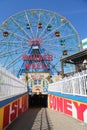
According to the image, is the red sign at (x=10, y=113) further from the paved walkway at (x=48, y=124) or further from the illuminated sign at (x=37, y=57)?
the illuminated sign at (x=37, y=57)

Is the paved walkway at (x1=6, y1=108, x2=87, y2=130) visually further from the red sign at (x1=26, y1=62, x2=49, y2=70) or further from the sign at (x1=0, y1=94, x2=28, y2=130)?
the red sign at (x1=26, y1=62, x2=49, y2=70)

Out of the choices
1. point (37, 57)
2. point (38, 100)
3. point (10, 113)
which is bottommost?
point (38, 100)

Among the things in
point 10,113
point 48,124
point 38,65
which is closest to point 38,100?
point 38,65

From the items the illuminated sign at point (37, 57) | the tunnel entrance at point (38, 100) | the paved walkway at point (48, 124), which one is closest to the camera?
the paved walkway at point (48, 124)

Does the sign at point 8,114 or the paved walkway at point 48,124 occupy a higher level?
the sign at point 8,114

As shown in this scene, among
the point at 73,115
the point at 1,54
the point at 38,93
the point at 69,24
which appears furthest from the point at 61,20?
the point at 73,115

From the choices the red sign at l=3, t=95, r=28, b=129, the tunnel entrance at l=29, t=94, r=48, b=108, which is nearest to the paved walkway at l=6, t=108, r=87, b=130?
the red sign at l=3, t=95, r=28, b=129

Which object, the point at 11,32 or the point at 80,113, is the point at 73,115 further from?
the point at 11,32

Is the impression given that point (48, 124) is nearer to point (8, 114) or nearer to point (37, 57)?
point (8, 114)

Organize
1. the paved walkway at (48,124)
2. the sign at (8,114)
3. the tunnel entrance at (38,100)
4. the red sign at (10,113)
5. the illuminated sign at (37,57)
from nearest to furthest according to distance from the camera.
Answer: the sign at (8,114), the paved walkway at (48,124), the red sign at (10,113), the tunnel entrance at (38,100), the illuminated sign at (37,57)

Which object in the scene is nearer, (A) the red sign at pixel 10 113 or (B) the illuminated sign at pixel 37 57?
(A) the red sign at pixel 10 113

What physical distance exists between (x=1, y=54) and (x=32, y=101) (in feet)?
31.6

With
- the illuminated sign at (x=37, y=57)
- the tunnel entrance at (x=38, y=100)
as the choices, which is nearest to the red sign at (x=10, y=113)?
the tunnel entrance at (x=38, y=100)

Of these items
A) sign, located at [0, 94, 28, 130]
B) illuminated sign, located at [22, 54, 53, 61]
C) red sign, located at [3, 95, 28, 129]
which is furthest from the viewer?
illuminated sign, located at [22, 54, 53, 61]
